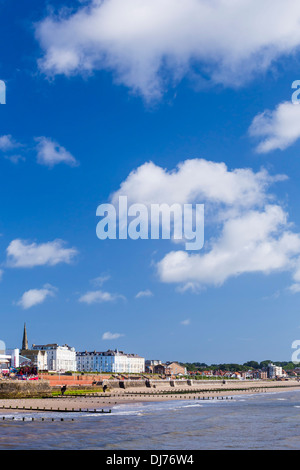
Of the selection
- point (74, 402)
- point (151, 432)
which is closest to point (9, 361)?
point (74, 402)

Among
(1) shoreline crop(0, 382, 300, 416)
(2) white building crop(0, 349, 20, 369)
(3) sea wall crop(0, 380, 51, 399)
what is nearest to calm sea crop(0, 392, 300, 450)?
(1) shoreline crop(0, 382, 300, 416)

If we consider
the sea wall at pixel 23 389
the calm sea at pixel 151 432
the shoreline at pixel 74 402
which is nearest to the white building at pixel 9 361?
the sea wall at pixel 23 389

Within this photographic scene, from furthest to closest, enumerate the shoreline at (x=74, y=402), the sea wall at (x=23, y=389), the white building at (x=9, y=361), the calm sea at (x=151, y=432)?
the white building at (x=9, y=361), the sea wall at (x=23, y=389), the shoreline at (x=74, y=402), the calm sea at (x=151, y=432)

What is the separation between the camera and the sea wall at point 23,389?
92750mm

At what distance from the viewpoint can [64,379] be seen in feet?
436

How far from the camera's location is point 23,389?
9600 cm

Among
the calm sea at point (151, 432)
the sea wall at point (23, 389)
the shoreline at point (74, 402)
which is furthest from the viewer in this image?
the sea wall at point (23, 389)

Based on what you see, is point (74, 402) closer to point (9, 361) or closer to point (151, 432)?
point (151, 432)

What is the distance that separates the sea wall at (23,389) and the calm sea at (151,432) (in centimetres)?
3311

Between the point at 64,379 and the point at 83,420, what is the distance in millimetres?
78852

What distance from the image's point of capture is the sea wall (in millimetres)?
92750

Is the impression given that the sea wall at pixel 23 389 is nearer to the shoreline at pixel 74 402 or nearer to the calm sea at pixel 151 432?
the shoreline at pixel 74 402
